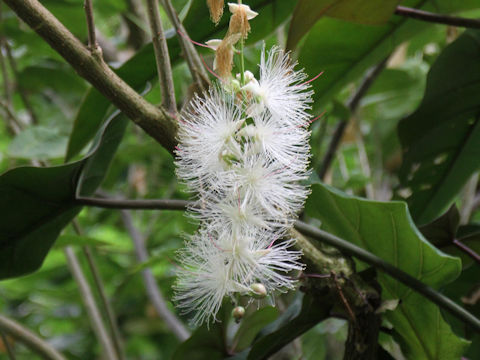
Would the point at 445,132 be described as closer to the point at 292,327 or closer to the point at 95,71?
the point at 292,327

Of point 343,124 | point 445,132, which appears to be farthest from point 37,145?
point 445,132

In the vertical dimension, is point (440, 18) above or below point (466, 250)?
above

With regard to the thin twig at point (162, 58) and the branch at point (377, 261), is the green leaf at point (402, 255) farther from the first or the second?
the thin twig at point (162, 58)

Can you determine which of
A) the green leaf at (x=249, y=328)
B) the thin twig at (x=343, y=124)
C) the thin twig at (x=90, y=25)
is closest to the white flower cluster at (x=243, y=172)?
the thin twig at (x=90, y=25)

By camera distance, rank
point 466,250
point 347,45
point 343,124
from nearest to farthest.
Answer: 1. point 466,250
2. point 347,45
3. point 343,124

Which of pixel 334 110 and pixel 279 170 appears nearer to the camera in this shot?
pixel 279 170

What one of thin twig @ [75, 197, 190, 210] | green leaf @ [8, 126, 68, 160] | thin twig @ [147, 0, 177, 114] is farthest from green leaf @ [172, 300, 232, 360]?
green leaf @ [8, 126, 68, 160]

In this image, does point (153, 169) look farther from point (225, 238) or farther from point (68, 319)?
point (225, 238)

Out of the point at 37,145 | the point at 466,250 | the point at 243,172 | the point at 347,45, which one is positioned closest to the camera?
the point at 243,172
